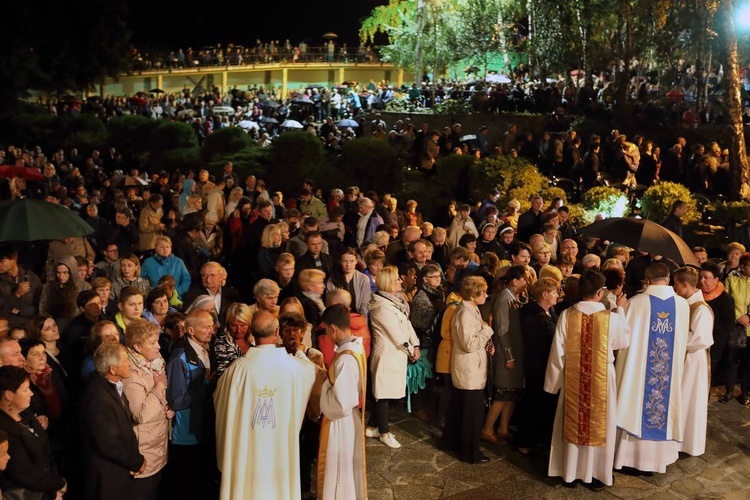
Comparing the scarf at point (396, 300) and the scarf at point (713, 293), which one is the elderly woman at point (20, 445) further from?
the scarf at point (713, 293)

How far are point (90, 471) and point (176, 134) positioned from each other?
1659 cm

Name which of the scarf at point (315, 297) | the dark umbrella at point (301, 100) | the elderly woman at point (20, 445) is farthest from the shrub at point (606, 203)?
the dark umbrella at point (301, 100)

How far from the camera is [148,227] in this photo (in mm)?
10422

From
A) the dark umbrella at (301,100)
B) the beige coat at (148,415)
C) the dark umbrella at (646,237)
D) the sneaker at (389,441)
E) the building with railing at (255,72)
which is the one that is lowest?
the sneaker at (389,441)

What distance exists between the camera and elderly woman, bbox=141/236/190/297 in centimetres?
823

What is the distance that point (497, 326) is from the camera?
23.1 ft

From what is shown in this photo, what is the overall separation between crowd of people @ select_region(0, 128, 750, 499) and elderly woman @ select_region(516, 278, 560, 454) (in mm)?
17

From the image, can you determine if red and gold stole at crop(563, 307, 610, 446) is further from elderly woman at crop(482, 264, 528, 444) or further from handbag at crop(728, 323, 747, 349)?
handbag at crop(728, 323, 747, 349)

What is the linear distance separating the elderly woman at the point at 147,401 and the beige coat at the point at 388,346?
2055mm

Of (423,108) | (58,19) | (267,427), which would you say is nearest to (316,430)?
(267,427)

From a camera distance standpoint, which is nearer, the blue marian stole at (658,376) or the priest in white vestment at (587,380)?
the priest in white vestment at (587,380)

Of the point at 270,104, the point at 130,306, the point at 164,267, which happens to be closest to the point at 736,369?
the point at 164,267

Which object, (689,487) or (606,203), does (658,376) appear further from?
(606,203)

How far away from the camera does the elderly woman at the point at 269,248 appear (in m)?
9.07
